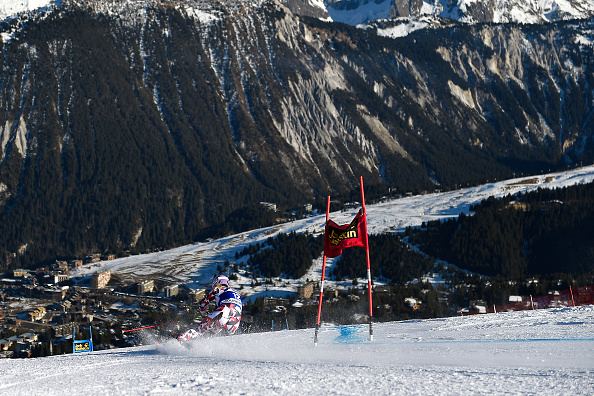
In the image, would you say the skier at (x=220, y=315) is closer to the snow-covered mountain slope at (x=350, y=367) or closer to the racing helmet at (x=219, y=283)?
the racing helmet at (x=219, y=283)

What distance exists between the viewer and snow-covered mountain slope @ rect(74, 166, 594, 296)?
13562 centimetres

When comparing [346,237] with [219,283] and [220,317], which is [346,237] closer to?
[219,283]

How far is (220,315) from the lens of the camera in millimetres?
21391

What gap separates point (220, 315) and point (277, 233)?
15008 centimetres

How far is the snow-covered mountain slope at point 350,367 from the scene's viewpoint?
12.8 m

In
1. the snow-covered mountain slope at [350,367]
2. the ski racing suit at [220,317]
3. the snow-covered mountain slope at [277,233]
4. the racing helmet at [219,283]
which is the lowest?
the snow-covered mountain slope at [350,367]

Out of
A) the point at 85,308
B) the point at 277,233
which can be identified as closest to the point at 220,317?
the point at 85,308

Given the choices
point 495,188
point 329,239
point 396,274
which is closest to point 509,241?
point 396,274

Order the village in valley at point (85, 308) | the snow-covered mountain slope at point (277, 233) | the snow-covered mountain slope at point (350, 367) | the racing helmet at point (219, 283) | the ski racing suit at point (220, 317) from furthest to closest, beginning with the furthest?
the snow-covered mountain slope at point (277, 233)
the village in valley at point (85, 308)
the racing helmet at point (219, 283)
the ski racing suit at point (220, 317)
the snow-covered mountain slope at point (350, 367)

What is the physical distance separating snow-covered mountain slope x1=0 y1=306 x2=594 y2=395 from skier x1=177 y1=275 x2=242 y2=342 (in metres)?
0.47

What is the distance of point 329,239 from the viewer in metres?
22.5

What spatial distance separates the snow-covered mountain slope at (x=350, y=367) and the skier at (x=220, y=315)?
470 mm

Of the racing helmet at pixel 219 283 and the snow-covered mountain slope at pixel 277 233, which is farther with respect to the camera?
the snow-covered mountain slope at pixel 277 233

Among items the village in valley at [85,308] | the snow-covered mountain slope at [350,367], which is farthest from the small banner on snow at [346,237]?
the village in valley at [85,308]
